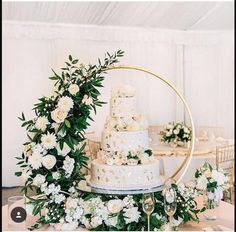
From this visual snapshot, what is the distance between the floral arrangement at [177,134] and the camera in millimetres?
4633

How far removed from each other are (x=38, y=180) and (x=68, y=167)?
0.17 meters

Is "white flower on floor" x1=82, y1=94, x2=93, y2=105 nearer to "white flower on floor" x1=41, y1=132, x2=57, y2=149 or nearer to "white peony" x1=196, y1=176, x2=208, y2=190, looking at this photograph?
"white flower on floor" x1=41, y1=132, x2=57, y2=149

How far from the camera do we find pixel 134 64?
696 centimetres

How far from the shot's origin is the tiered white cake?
204 cm

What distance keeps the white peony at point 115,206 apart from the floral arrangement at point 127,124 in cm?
47

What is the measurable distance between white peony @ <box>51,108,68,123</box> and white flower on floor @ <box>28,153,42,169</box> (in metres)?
0.21

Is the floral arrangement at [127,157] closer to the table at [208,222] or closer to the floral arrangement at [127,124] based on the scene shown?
the floral arrangement at [127,124]

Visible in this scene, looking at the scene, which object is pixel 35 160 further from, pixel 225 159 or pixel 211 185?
pixel 225 159

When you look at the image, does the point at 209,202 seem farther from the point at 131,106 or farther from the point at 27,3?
the point at 27,3

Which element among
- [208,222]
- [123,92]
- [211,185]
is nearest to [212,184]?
[211,185]

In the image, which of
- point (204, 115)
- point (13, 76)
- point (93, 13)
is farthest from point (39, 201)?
point (204, 115)

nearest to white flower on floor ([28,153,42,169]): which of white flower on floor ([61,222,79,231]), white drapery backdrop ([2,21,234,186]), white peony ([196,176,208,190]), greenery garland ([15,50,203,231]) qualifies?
greenery garland ([15,50,203,231])

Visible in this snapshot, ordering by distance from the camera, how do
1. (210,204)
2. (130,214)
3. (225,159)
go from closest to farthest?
(130,214)
(210,204)
(225,159)

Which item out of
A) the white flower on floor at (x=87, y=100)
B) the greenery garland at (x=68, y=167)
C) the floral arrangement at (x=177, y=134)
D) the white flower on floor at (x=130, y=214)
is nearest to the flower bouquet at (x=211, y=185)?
the greenery garland at (x=68, y=167)
